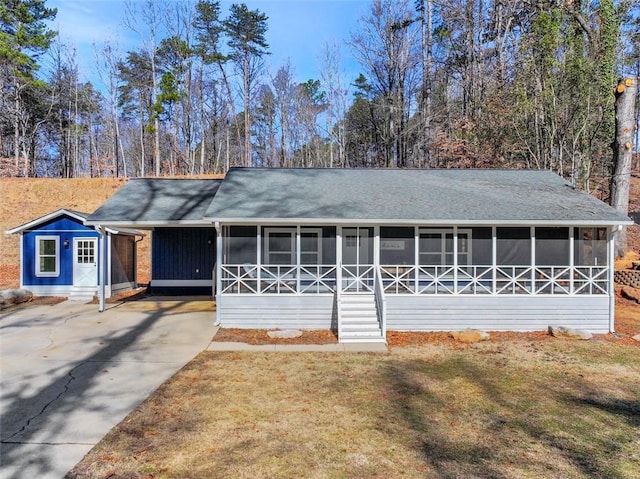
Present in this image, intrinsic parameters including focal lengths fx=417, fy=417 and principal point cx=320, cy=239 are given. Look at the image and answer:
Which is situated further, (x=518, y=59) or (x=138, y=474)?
(x=518, y=59)

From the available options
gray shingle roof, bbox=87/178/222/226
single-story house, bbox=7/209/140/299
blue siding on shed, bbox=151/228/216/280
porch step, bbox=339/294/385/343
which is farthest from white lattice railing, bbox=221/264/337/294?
single-story house, bbox=7/209/140/299

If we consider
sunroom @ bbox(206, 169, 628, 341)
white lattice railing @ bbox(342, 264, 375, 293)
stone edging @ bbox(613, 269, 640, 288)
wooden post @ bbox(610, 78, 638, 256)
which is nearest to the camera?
sunroom @ bbox(206, 169, 628, 341)

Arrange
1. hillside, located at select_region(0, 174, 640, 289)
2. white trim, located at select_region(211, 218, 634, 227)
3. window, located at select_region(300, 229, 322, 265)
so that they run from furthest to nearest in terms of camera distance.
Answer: hillside, located at select_region(0, 174, 640, 289) → window, located at select_region(300, 229, 322, 265) → white trim, located at select_region(211, 218, 634, 227)

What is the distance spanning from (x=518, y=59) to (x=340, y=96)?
14848 mm

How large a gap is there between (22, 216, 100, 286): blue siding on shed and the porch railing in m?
6.88

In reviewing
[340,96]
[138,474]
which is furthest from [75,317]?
[340,96]

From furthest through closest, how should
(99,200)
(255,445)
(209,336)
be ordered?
(99,200), (209,336), (255,445)

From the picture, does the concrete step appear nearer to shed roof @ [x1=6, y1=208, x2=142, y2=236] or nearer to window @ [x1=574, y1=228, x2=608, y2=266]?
window @ [x1=574, y1=228, x2=608, y2=266]

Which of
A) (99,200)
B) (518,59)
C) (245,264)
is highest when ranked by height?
(518,59)

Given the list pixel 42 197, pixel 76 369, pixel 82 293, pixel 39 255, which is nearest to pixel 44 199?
pixel 42 197

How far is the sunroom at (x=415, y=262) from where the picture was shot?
9.55m

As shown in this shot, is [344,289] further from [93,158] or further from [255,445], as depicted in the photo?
[93,158]

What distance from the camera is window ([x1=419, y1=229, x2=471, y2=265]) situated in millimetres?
10219

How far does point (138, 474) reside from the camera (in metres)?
3.67
